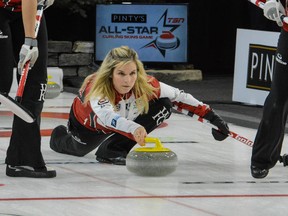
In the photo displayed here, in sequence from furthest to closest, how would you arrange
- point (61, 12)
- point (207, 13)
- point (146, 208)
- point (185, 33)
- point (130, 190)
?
point (207, 13), point (61, 12), point (185, 33), point (130, 190), point (146, 208)

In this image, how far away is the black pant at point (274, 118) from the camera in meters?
6.02

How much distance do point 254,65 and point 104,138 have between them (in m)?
4.11

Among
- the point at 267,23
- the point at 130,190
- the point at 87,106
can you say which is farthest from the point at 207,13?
the point at 130,190

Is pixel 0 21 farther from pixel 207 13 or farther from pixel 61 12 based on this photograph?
pixel 207 13

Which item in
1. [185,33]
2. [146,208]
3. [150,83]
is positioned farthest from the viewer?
[185,33]

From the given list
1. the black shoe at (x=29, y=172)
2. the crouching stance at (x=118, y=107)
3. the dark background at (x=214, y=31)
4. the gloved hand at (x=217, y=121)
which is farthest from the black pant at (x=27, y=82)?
the dark background at (x=214, y=31)

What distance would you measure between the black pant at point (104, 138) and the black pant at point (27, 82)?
0.67 metres

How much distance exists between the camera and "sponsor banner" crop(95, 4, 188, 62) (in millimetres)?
13578

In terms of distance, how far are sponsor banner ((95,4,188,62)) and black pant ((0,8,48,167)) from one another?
7.53 m

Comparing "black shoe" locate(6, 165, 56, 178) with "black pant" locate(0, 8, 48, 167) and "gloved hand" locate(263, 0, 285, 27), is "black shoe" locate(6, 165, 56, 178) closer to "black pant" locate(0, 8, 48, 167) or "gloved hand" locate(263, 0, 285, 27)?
"black pant" locate(0, 8, 48, 167)

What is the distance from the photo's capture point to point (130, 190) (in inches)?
226

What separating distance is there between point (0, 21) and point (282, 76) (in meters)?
1.53

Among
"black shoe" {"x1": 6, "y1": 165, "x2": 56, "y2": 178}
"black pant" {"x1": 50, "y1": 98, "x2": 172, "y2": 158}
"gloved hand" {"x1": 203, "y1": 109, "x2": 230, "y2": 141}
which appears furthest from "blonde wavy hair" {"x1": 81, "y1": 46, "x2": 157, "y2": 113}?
"black shoe" {"x1": 6, "y1": 165, "x2": 56, "y2": 178}

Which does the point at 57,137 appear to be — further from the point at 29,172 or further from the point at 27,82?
the point at 27,82
